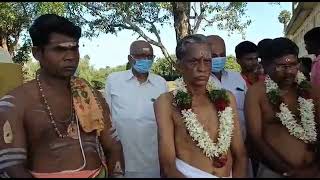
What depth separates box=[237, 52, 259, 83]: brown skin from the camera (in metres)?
4.66

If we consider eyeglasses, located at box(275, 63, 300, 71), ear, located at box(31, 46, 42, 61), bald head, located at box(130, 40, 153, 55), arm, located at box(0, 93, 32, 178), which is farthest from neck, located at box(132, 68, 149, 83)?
arm, located at box(0, 93, 32, 178)

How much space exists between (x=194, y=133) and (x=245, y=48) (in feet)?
6.30

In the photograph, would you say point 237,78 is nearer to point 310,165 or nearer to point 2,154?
point 310,165

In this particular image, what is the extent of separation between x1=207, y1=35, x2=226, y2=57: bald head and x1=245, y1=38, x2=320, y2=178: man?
0.68 meters

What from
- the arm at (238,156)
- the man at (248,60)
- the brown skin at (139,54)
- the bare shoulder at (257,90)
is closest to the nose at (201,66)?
the arm at (238,156)

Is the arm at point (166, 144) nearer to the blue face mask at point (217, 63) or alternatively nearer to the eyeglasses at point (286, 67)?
the eyeglasses at point (286, 67)

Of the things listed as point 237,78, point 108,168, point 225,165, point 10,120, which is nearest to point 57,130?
point 10,120

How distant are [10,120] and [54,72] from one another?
0.36m

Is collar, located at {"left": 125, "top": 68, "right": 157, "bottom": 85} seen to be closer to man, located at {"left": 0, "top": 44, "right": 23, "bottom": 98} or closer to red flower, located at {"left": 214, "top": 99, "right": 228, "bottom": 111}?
man, located at {"left": 0, "top": 44, "right": 23, "bottom": 98}

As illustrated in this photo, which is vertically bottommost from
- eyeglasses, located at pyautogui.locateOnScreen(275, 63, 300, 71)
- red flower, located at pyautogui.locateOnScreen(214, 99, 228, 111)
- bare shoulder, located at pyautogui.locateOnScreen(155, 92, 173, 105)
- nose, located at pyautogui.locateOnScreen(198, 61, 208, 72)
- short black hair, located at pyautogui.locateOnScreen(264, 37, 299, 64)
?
red flower, located at pyautogui.locateOnScreen(214, 99, 228, 111)

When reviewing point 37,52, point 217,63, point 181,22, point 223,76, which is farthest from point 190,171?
point 181,22

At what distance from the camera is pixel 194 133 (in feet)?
9.74

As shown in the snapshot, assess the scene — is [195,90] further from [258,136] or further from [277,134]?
[277,134]

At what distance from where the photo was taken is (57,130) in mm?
2625
